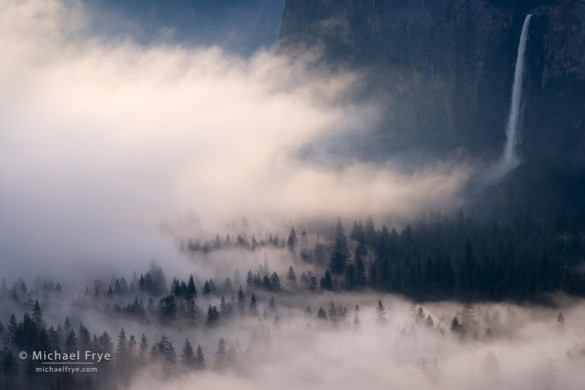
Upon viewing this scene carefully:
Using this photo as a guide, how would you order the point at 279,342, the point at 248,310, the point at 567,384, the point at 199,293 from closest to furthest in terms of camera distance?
the point at 567,384
the point at 279,342
the point at 248,310
the point at 199,293

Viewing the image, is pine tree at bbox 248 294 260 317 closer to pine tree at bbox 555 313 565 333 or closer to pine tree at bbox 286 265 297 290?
pine tree at bbox 286 265 297 290

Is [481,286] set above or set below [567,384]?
above

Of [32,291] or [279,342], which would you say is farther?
[32,291]

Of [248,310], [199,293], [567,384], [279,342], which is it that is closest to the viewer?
[567,384]

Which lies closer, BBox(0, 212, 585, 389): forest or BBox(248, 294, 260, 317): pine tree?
BBox(0, 212, 585, 389): forest

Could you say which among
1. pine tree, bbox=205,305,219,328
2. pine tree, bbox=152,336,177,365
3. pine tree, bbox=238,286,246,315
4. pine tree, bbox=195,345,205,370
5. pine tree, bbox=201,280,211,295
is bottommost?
pine tree, bbox=195,345,205,370

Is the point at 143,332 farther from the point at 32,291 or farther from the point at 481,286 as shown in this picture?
the point at 481,286

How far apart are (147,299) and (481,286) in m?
54.2

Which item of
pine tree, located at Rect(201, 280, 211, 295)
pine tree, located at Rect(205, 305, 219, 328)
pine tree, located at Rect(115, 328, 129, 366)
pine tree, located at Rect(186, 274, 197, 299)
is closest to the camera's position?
pine tree, located at Rect(115, 328, 129, 366)

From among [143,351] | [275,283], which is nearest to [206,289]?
[275,283]

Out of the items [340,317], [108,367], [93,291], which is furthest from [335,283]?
[108,367]

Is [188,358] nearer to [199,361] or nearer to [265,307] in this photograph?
[199,361]

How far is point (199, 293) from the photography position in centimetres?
19012

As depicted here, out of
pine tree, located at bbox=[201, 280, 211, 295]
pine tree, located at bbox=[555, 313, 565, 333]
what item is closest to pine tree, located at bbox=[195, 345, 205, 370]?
pine tree, located at bbox=[201, 280, 211, 295]
